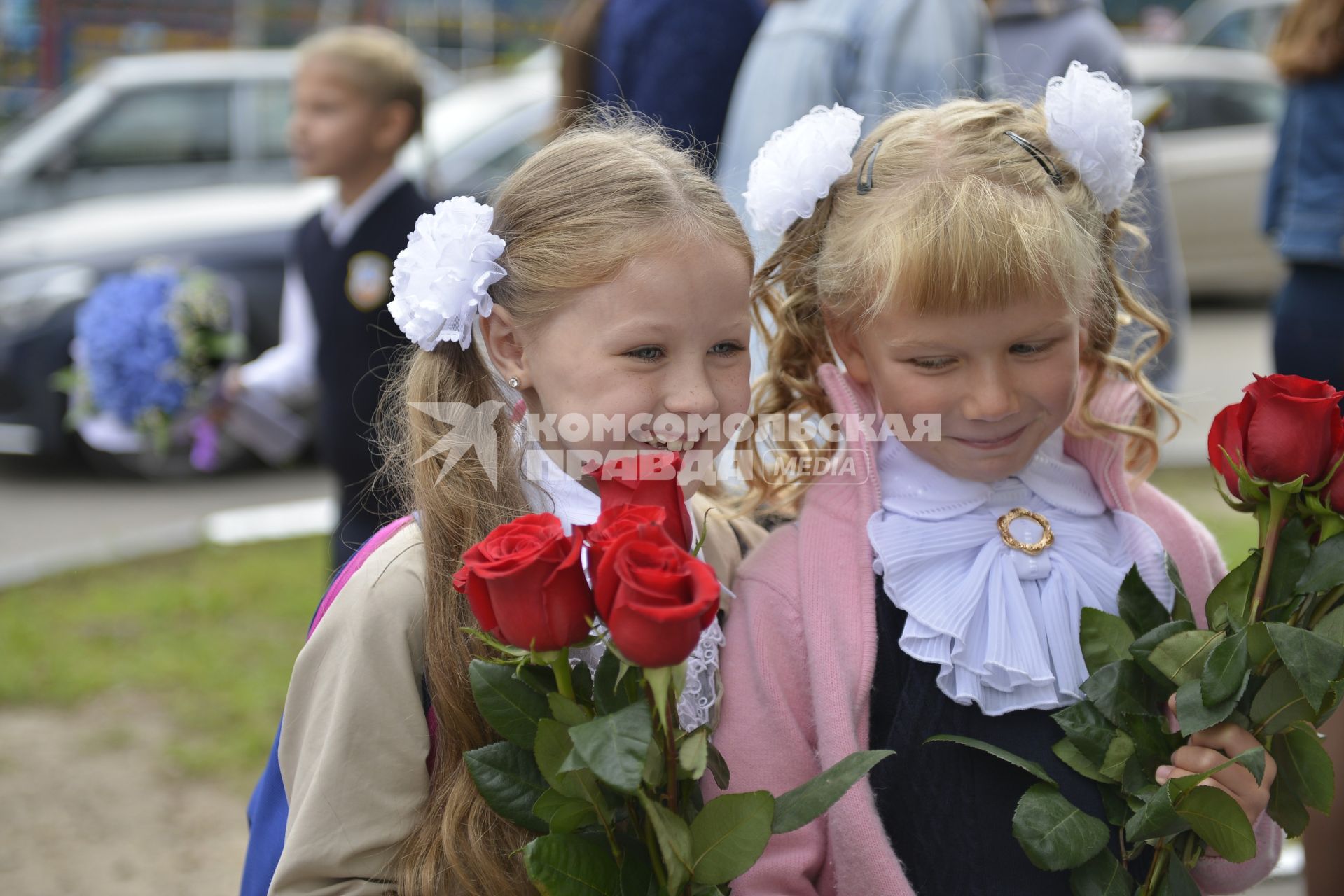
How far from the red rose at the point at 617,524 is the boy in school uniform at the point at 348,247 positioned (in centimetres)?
217

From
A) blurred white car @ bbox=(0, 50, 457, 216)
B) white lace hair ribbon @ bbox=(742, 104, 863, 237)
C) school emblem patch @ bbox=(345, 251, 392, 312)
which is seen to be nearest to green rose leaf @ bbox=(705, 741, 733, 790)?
white lace hair ribbon @ bbox=(742, 104, 863, 237)

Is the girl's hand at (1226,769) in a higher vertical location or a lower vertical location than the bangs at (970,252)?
lower

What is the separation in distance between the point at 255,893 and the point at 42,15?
1297 cm

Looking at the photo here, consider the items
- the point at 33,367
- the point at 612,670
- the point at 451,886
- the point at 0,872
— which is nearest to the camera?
the point at 612,670

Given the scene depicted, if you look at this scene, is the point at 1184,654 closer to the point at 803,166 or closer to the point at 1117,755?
the point at 1117,755

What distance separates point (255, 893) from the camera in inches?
70.1

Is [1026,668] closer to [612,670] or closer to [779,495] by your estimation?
[779,495]

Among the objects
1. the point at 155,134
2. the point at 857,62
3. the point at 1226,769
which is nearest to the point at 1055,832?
the point at 1226,769

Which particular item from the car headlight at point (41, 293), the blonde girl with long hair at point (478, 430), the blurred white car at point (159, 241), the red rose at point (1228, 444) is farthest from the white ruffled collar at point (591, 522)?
the car headlight at point (41, 293)

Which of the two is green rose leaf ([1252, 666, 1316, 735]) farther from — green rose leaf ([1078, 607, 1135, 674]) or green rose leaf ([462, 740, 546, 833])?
green rose leaf ([462, 740, 546, 833])

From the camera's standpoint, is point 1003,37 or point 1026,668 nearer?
point 1026,668

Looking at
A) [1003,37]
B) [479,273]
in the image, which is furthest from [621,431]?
[1003,37]

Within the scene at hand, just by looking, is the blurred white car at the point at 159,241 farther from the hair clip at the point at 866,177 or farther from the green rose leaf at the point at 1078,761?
the green rose leaf at the point at 1078,761

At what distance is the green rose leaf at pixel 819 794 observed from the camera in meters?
1.34
